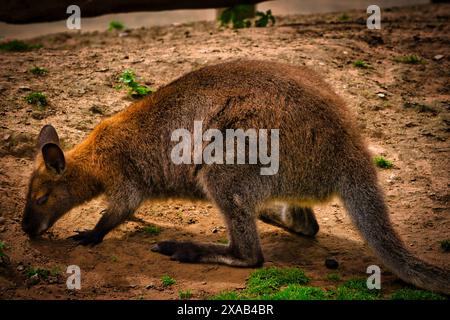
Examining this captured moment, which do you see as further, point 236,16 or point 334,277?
point 236,16

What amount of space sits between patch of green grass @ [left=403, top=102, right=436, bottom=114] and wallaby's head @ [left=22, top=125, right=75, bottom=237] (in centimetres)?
456

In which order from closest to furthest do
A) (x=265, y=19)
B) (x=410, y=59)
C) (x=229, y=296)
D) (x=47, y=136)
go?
(x=229, y=296)
(x=47, y=136)
(x=410, y=59)
(x=265, y=19)

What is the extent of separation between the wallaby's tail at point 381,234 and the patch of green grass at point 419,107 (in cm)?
293

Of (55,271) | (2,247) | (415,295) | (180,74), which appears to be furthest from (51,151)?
(415,295)

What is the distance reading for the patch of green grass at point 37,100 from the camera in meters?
7.39

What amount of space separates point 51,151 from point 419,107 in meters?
4.80

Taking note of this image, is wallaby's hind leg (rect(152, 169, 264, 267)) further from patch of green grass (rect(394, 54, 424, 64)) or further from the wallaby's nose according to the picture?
patch of green grass (rect(394, 54, 424, 64))

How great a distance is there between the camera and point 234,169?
5.49 meters

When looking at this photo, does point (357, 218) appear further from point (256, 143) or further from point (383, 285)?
point (256, 143)

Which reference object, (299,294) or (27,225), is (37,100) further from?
(299,294)

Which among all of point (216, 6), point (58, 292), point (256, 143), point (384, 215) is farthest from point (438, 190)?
point (216, 6)

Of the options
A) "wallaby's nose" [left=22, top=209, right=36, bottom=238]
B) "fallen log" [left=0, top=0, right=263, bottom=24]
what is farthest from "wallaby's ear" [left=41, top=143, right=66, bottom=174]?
"fallen log" [left=0, top=0, right=263, bottom=24]

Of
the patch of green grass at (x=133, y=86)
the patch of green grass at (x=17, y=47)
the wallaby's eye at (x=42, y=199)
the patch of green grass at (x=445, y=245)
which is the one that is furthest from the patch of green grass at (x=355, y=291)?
the patch of green grass at (x=17, y=47)
